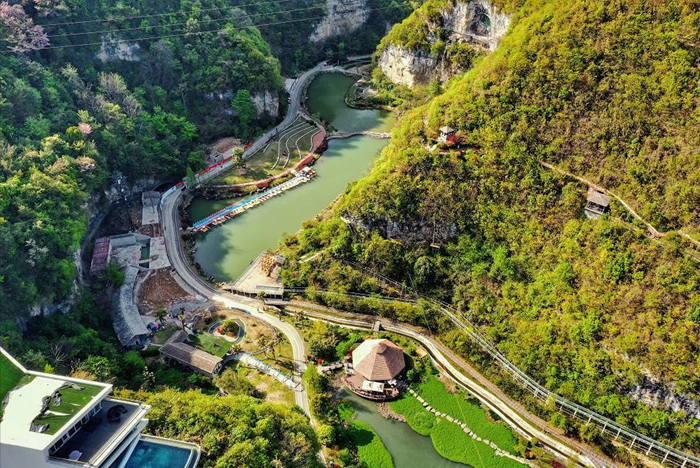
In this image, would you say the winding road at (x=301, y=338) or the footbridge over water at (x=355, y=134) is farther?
the footbridge over water at (x=355, y=134)

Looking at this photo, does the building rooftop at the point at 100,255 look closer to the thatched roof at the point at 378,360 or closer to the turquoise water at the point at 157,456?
the turquoise water at the point at 157,456

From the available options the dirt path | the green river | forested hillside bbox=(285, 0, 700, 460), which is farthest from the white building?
the dirt path

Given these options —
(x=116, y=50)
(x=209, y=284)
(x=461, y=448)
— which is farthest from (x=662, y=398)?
(x=116, y=50)

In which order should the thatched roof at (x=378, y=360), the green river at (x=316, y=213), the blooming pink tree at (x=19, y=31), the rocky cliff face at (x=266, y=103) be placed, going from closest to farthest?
the green river at (x=316, y=213)
the thatched roof at (x=378, y=360)
the blooming pink tree at (x=19, y=31)
the rocky cliff face at (x=266, y=103)

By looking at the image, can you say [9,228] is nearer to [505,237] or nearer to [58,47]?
[58,47]

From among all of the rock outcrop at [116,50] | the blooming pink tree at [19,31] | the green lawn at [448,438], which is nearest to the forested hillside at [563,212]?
the green lawn at [448,438]

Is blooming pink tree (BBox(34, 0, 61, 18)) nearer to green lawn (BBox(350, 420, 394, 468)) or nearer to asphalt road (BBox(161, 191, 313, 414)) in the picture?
asphalt road (BBox(161, 191, 313, 414))

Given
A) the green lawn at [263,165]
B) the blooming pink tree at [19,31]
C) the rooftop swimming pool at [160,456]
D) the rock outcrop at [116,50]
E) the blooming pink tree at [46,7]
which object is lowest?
the rooftop swimming pool at [160,456]
